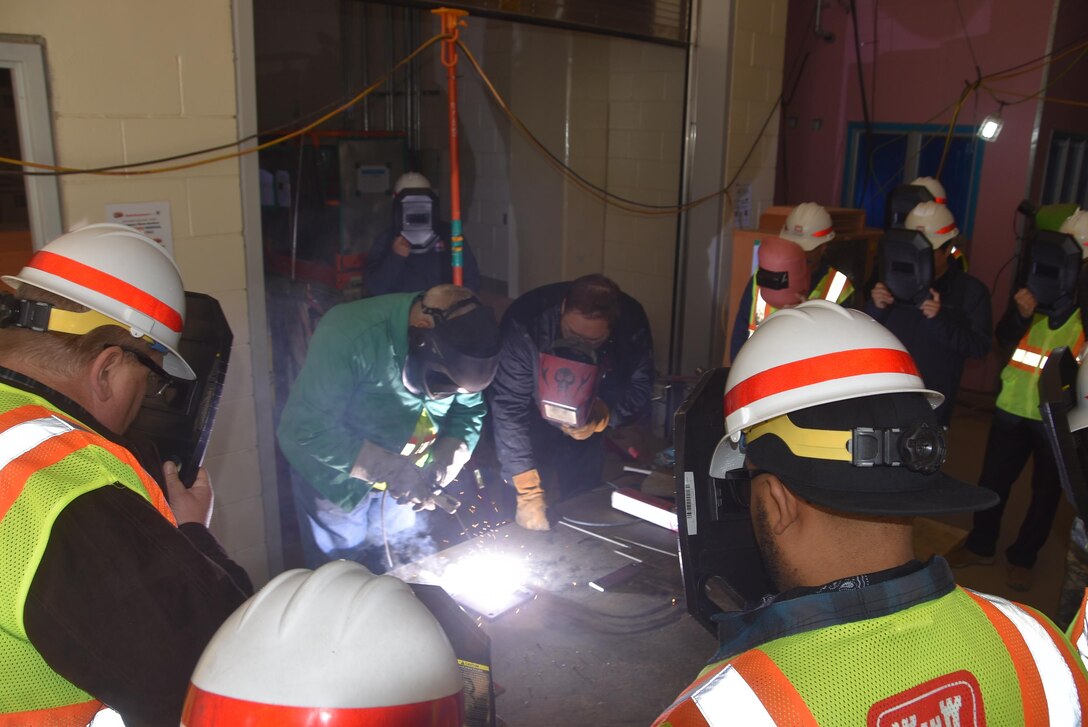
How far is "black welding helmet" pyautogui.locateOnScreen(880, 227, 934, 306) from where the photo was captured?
399 cm

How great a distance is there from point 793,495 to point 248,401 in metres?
2.71

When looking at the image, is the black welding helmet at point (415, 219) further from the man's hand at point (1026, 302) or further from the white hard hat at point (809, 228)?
the man's hand at point (1026, 302)

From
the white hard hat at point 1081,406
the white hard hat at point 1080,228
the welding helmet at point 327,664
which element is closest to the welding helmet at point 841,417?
the welding helmet at point 327,664

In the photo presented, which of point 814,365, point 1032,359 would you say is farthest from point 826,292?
point 814,365

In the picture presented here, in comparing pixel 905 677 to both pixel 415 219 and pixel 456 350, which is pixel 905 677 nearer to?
pixel 456 350

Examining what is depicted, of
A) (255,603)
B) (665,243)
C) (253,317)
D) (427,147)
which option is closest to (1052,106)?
(665,243)

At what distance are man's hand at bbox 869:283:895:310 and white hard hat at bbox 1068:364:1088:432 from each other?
1.92 meters

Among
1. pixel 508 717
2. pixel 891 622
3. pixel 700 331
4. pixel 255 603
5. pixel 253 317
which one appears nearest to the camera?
pixel 255 603

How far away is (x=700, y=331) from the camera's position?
19.2 feet

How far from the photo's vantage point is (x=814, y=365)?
1394mm

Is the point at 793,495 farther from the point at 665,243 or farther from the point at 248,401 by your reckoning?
the point at 665,243

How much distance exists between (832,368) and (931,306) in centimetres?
306

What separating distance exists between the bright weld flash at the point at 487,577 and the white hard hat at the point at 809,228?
9.97 feet

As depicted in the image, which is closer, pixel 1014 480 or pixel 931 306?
pixel 931 306
